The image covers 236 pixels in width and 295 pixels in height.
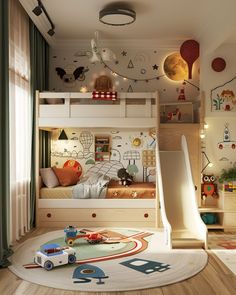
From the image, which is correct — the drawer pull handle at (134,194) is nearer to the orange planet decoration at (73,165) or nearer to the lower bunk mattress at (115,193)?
the lower bunk mattress at (115,193)

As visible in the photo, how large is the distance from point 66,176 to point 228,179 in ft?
7.71

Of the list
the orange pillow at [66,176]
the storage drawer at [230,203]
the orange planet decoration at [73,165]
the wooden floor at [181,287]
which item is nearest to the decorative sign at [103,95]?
the orange pillow at [66,176]

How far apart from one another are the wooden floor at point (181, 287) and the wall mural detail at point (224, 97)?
2.68 metres

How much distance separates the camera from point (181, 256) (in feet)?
13.0

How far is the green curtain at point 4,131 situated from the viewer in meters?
3.77

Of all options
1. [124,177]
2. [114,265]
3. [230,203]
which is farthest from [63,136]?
[114,265]

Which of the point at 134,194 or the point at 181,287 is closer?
the point at 181,287

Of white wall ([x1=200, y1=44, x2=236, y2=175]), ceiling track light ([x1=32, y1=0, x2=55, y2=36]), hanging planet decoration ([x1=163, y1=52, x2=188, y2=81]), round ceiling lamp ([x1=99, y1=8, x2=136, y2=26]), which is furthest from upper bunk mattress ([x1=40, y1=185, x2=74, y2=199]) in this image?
hanging planet decoration ([x1=163, y1=52, x2=188, y2=81])

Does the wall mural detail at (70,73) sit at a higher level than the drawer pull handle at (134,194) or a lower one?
higher

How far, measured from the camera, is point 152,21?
5.23 m

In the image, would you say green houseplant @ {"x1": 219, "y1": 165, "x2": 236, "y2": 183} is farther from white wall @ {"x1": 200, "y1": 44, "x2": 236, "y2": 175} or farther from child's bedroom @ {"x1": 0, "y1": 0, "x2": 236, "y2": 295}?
white wall @ {"x1": 200, "y1": 44, "x2": 236, "y2": 175}

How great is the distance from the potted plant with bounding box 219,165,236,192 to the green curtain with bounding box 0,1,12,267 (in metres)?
2.94

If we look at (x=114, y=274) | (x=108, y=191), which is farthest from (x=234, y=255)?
(x=108, y=191)

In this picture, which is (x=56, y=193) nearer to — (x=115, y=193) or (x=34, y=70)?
(x=115, y=193)
